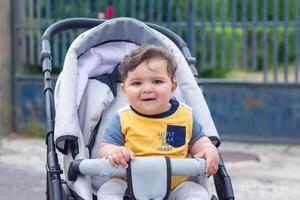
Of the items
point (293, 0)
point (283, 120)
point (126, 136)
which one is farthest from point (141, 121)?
point (293, 0)

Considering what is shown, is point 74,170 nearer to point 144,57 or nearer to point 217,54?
point 144,57

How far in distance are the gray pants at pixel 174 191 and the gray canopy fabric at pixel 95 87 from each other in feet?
0.35

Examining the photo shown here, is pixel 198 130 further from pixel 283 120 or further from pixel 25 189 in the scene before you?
pixel 283 120

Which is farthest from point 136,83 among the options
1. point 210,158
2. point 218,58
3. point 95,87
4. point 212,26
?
point 218,58

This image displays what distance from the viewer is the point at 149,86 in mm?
4492

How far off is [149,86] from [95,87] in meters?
0.77

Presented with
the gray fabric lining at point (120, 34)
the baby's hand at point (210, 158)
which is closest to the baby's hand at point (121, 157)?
the baby's hand at point (210, 158)

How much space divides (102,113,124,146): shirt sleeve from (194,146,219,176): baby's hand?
42 cm

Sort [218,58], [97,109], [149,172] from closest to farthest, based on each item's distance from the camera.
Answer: [149,172]
[97,109]
[218,58]

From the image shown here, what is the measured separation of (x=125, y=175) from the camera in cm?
438

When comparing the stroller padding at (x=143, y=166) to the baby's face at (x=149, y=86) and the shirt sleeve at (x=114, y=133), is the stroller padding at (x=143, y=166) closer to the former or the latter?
the shirt sleeve at (x=114, y=133)

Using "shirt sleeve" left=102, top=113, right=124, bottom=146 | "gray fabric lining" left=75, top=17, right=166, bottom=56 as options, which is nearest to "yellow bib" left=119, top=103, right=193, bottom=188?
"shirt sleeve" left=102, top=113, right=124, bottom=146

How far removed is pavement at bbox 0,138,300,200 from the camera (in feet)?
24.5

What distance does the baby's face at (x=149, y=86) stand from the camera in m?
4.50
